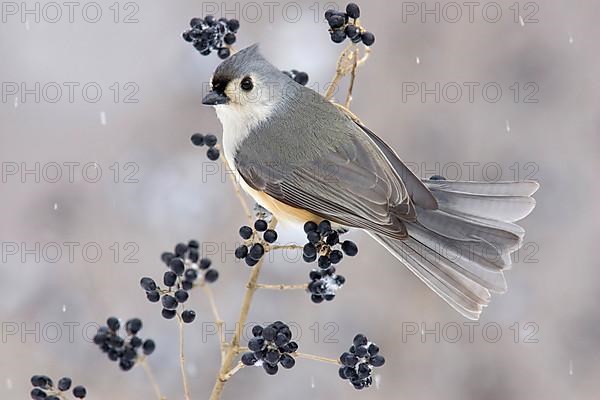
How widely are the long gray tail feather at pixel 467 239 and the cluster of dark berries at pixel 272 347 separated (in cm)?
70

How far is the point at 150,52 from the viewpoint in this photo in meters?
4.68

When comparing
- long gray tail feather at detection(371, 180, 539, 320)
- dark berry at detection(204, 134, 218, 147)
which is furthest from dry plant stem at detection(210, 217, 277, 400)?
long gray tail feather at detection(371, 180, 539, 320)

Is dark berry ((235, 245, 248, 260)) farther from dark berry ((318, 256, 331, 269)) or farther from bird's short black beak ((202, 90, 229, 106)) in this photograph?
bird's short black beak ((202, 90, 229, 106))

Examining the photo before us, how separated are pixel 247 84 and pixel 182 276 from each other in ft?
2.87

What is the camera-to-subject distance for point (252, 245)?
1641 millimetres

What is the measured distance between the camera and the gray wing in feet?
6.84

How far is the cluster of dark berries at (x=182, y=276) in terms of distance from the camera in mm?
1319

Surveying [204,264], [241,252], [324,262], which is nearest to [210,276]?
[204,264]

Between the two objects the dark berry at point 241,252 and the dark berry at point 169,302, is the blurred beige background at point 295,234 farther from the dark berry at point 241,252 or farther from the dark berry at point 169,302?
the dark berry at point 169,302

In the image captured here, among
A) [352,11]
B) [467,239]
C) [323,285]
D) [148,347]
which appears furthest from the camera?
[467,239]

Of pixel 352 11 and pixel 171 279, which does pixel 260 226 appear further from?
pixel 352 11

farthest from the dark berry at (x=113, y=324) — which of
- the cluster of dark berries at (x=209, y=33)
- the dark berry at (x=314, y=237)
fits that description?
the cluster of dark berries at (x=209, y=33)

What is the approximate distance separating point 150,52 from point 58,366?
2081 millimetres

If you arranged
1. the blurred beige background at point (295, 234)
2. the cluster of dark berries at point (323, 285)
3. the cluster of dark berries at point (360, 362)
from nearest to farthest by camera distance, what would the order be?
the cluster of dark berries at point (360, 362) < the cluster of dark berries at point (323, 285) < the blurred beige background at point (295, 234)
